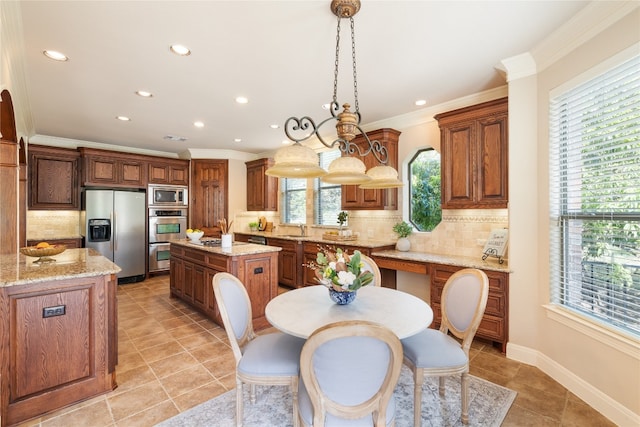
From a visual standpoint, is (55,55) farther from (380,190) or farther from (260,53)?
(380,190)

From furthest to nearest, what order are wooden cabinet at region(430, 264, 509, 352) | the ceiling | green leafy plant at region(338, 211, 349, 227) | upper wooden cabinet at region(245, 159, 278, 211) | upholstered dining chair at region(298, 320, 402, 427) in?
upper wooden cabinet at region(245, 159, 278, 211), green leafy plant at region(338, 211, 349, 227), wooden cabinet at region(430, 264, 509, 352), the ceiling, upholstered dining chair at region(298, 320, 402, 427)

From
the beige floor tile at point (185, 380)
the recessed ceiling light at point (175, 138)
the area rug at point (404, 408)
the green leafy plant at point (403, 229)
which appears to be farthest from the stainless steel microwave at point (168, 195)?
the area rug at point (404, 408)

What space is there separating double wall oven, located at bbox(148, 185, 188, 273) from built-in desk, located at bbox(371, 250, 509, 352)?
450cm

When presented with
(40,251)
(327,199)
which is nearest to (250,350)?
(40,251)

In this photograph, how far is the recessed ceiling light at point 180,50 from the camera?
243 centimetres

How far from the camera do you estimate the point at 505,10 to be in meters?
1.99

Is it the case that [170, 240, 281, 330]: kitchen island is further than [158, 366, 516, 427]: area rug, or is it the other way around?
[170, 240, 281, 330]: kitchen island

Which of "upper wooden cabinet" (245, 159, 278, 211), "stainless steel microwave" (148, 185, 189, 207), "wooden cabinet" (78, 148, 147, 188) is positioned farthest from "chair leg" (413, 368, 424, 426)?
"wooden cabinet" (78, 148, 147, 188)

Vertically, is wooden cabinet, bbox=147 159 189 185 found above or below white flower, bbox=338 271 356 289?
above

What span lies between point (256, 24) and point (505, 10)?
174 cm

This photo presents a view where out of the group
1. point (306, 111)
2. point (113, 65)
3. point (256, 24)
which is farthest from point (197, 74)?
point (306, 111)

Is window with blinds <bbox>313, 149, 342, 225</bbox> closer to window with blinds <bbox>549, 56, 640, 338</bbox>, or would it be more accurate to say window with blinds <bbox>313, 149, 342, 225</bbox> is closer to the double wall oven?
the double wall oven

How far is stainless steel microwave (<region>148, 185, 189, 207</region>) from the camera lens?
5.97 metres

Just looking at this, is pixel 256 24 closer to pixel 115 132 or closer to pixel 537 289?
pixel 537 289
